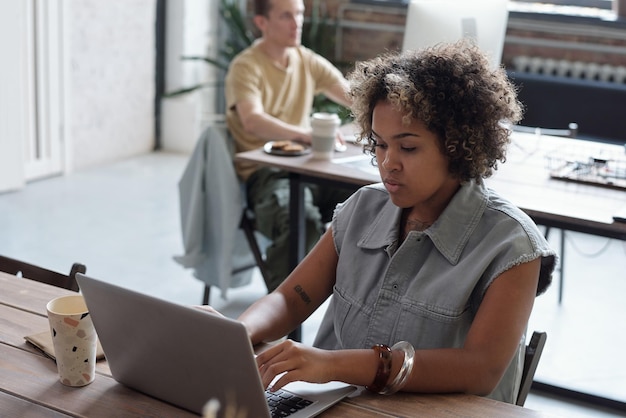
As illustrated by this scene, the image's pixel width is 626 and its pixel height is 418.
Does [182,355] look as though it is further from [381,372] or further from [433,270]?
[433,270]

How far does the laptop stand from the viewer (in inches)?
45.7

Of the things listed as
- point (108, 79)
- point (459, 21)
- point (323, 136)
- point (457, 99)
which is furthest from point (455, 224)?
point (108, 79)

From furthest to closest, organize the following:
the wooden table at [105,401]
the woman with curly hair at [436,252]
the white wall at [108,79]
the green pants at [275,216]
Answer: the white wall at [108,79]
the green pants at [275,216]
the woman with curly hair at [436,252]
the wooden table at [105,401]

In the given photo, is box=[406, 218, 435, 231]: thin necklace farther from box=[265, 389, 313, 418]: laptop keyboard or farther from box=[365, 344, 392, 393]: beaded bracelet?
box=[265, 389, 313, 418]: laptop keyboard

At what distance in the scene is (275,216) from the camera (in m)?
3.26

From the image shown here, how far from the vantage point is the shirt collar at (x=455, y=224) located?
1.53 meters

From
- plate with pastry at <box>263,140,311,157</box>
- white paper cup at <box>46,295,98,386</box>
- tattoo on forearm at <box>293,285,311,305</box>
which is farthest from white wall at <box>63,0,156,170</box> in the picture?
white paper cup at <box>46,295,98,386</box>

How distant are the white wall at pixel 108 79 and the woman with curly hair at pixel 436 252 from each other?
158 inches

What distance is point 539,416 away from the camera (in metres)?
1.30

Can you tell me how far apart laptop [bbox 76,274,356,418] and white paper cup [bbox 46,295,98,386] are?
0.08 feet

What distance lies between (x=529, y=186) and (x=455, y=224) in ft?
4.03

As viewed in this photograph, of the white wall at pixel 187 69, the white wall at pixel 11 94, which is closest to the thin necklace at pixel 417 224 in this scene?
the white wall at pixel 11 94

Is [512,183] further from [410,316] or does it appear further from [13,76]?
[13,76]

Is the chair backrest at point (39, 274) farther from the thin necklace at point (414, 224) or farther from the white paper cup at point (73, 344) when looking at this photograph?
the thin necklace at point (414, 224)
